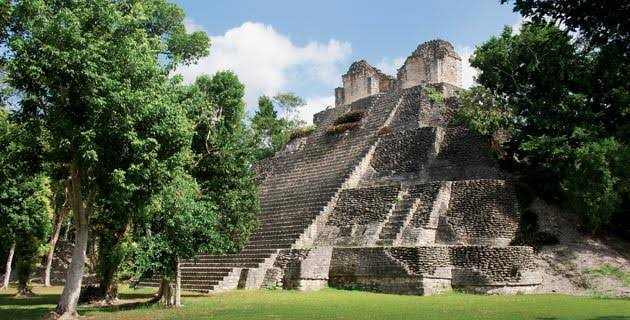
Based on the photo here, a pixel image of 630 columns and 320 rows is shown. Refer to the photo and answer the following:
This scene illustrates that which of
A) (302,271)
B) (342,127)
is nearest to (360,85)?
(342,127)

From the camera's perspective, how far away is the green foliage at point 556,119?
18969mm

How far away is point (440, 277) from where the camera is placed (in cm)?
1752

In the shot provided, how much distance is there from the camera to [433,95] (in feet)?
95.9

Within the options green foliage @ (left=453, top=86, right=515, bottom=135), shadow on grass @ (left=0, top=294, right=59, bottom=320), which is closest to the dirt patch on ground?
green foliage @ (left=453, top=86, right=515, bottom=135)

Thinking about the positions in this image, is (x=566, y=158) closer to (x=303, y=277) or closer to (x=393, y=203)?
(x=393, y=203)

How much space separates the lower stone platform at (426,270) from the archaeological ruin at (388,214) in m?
0.03

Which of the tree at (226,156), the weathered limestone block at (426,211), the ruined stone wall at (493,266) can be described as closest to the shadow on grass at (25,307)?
the tree at (226,156)

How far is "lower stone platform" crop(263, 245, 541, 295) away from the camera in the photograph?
682 inches

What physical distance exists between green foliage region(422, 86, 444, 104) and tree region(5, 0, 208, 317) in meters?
18.6

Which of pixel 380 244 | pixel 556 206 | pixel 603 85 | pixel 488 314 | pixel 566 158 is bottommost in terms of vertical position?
pixel 488 314

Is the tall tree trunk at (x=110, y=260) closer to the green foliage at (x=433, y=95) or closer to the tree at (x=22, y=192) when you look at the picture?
the tree at (x=22, y=192)

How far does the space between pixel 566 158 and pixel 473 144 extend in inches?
218

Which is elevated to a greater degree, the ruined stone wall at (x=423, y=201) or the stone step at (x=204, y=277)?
the ruined stone wall at (x=423, y=201)

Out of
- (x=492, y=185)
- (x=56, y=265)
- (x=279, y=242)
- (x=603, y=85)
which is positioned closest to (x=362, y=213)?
(x=279, y=242)
